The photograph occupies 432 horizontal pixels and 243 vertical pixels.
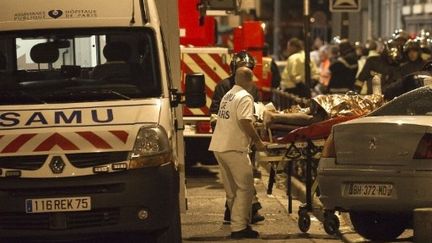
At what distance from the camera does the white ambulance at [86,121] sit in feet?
31.7

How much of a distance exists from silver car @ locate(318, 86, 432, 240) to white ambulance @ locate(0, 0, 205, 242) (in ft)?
4.49

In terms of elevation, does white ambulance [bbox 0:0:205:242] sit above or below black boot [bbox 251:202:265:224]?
above

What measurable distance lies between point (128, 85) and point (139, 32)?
1.76 feet

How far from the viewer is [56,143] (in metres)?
9.72

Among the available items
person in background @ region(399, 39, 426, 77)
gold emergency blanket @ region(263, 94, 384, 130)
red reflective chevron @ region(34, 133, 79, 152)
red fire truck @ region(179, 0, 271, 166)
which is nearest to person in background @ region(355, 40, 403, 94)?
person in background @ region(399, 39, 426, 77)

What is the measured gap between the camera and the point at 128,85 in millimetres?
10492

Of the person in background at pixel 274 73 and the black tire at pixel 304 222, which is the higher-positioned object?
the person in background at pixel 274 73

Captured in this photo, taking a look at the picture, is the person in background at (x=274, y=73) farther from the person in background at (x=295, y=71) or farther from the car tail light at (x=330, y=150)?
the car tail light at (x=330, y=150)

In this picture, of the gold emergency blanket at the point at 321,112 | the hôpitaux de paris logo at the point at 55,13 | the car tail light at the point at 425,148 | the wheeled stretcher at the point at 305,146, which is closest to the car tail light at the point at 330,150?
the car tail light at the point at 425,148

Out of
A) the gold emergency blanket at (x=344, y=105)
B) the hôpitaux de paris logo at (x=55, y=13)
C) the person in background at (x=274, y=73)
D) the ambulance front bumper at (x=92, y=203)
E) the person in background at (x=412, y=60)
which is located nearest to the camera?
the ambulance front bumper at (x=92, y=203)

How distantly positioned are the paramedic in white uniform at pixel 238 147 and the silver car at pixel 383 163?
0.97 meters

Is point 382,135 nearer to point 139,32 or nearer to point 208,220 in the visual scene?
point 139,32

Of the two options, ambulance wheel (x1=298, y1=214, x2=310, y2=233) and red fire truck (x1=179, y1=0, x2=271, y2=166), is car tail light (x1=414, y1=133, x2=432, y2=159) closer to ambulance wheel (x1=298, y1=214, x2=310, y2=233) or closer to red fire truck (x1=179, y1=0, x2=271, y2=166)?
ambulance wheel (x1=298, y1=214, x2=310, y2=233)

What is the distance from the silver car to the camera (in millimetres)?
10281
